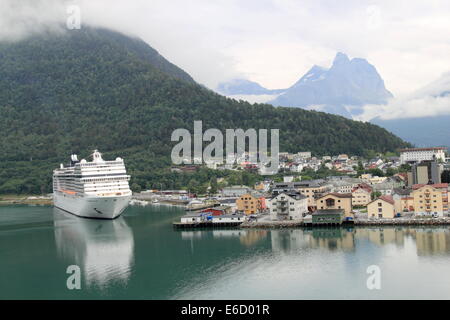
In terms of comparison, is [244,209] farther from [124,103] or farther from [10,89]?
[10,89]

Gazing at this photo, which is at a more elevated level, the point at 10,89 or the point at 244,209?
the point at 10,89

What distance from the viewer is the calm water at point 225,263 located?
13883mm

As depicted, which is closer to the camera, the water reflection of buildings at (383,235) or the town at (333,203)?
the water reflection of buildings at (383,235)

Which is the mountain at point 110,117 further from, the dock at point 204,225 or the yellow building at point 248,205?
the dock at point 204,225

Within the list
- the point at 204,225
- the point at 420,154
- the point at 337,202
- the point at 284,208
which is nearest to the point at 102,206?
the point at 204,225

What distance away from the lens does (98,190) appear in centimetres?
2992

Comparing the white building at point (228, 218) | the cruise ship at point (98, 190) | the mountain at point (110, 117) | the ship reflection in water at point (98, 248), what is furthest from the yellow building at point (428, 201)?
the mountain at point (110, 117)

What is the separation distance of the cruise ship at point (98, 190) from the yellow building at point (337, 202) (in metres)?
11.0

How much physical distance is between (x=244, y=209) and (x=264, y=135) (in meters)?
32.5

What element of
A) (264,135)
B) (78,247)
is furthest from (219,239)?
(264,135)

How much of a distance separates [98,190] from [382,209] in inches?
621

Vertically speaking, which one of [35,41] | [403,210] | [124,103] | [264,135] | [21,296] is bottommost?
[21,296]

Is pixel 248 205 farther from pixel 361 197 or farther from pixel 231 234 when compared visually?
pixel 361 197

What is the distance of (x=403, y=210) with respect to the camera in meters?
26.0
